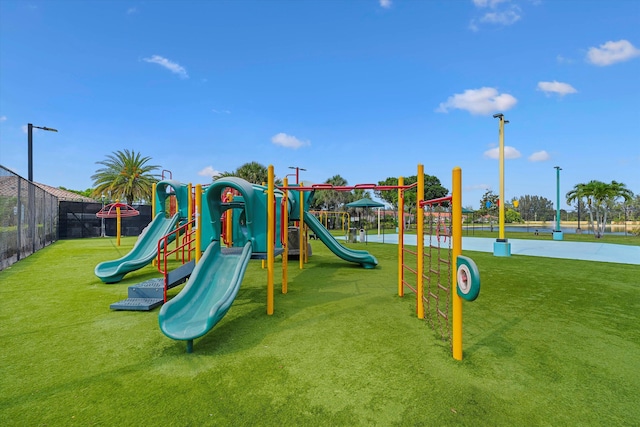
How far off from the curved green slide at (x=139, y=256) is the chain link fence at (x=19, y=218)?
3.65 metres

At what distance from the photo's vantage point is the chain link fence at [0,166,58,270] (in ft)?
29.0

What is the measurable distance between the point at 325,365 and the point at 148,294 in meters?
3.96

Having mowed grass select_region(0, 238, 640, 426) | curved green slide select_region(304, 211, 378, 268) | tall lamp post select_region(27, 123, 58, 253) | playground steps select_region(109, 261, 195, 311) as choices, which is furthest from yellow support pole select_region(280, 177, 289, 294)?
tall lamp post select_region(27, 123, 58, 253)

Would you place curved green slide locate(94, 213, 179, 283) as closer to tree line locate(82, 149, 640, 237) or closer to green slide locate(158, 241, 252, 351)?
green slide locate(158, 241, 252, 351)

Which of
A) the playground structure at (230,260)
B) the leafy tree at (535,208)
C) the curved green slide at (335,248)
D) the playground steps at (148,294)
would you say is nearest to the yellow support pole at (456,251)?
the playground structure at (230,260)

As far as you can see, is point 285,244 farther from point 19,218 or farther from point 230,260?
point 19,218

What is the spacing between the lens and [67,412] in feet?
8.55

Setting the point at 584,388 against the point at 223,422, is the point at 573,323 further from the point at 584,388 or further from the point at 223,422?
the point at 223,422

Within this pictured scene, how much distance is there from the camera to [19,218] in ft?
34.5

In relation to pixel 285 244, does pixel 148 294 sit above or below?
below

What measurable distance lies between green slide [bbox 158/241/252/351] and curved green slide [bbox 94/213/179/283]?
348 cm

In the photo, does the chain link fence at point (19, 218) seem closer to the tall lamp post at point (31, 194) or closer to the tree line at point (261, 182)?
the tall lamp post at point (31, 194)

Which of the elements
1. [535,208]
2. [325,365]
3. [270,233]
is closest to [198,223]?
[270,233]

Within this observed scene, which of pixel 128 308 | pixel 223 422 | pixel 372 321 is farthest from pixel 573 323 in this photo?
pixel 128 308
